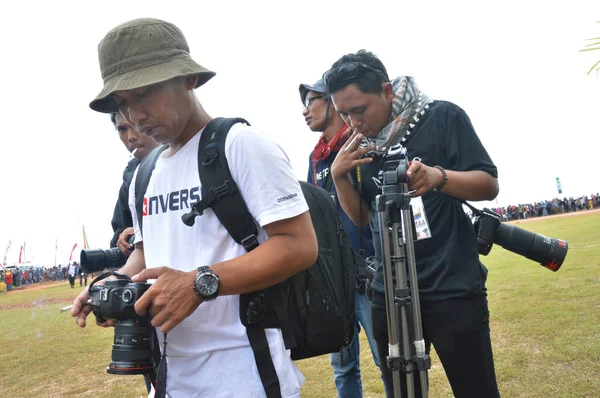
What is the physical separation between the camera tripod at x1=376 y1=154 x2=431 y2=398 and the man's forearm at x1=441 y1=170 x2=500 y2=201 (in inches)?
10.1

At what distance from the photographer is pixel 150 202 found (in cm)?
180

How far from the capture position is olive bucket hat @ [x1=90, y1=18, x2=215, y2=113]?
1.57 metres

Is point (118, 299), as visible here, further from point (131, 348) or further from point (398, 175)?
point (398, 175)

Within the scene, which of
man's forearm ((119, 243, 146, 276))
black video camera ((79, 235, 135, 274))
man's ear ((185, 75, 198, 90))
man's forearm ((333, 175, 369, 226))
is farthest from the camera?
man's forearm ((333, 175, 369, 226))

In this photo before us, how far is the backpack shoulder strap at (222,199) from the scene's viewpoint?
1.55m

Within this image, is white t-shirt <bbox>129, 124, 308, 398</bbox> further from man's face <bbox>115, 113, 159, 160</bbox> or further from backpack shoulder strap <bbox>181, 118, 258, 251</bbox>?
man's face <bbox>115, 113, 159, 160</bbox>

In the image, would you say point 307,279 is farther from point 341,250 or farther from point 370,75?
point 370,75

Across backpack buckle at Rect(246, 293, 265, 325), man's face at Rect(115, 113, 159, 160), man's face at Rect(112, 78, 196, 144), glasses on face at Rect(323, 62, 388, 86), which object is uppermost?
glasses on face at Rect(323, 62, 388, 86)

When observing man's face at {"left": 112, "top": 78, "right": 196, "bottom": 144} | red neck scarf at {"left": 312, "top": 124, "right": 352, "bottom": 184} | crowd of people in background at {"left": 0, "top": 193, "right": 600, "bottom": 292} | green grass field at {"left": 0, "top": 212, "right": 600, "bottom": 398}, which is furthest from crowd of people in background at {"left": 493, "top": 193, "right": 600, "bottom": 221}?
man's face at {"left": 112, "top": 78, "right": 196, "bottom": 144}

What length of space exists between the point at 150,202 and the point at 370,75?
1.34 m

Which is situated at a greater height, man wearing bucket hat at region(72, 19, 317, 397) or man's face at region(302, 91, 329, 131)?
man's face at region(302, 91, 329, 131)

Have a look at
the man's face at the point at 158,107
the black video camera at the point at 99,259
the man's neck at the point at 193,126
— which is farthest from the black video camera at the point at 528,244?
the black video camera at the point at 99,259

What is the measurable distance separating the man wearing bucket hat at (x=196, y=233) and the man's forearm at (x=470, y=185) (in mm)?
899

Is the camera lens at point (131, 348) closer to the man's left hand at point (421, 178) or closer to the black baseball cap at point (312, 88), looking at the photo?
the man's left hand at point (421, 178)
